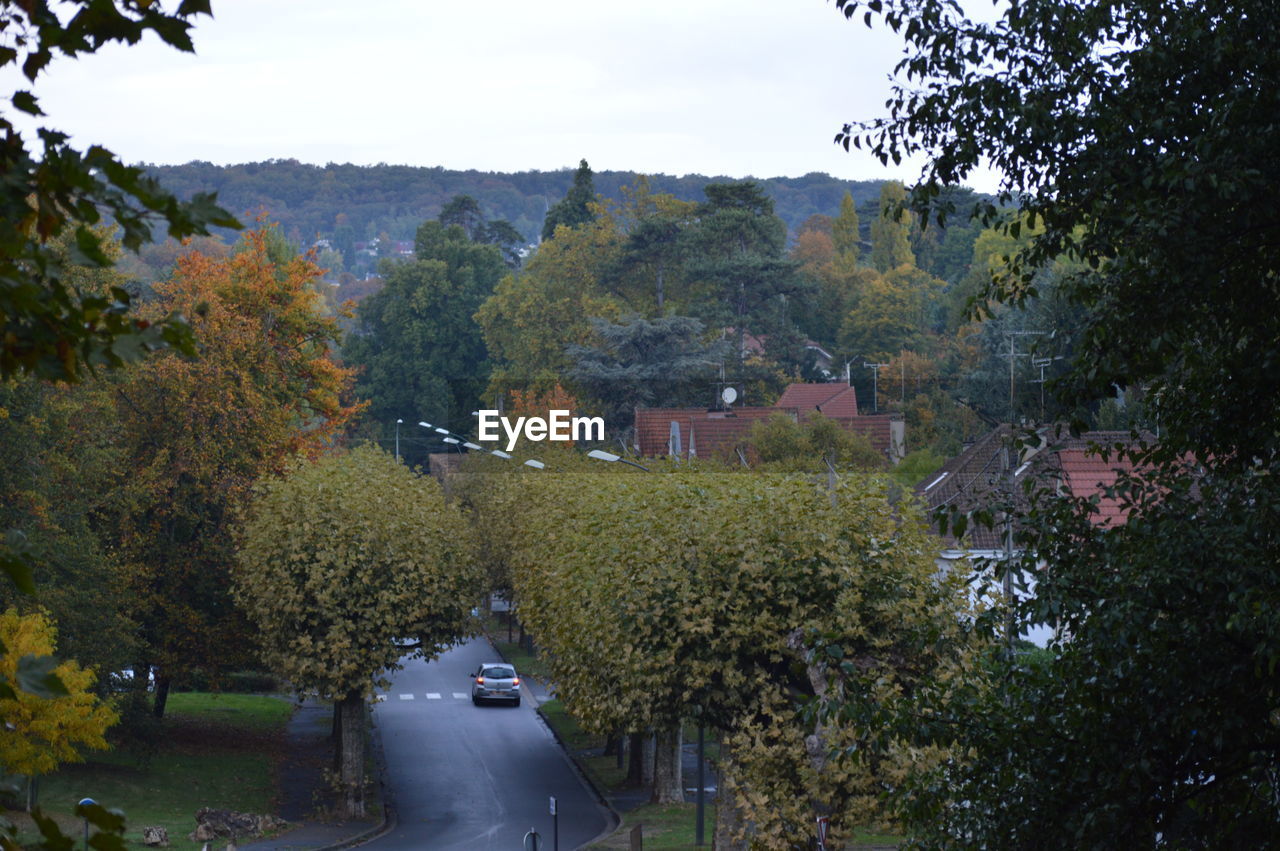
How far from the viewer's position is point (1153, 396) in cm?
1044

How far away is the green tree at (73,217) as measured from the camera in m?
3.71

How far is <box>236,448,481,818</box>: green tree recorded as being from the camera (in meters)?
31.5

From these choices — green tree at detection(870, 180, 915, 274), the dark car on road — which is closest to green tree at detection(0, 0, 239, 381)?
the dark car on road

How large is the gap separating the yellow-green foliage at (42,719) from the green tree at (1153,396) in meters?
15.5

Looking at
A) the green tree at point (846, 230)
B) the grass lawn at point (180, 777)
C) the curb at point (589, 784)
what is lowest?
the curb at point (589, 784)

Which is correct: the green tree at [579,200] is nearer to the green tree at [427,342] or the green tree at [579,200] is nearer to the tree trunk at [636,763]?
the green tree at [427,342]

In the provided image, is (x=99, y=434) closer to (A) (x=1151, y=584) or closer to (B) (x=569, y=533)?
(B) (x=569, y=533)

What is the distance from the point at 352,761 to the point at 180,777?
4789 millimetres

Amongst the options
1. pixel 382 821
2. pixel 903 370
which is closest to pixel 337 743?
pixel 382 821

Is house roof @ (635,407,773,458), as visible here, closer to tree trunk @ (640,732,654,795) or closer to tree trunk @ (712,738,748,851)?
tree trunk @ (640,732,654,795)

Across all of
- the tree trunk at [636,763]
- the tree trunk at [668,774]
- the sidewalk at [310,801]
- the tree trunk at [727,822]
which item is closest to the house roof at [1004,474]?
the tree trunk at [727,822]

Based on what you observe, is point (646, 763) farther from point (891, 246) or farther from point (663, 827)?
point (891, 246)

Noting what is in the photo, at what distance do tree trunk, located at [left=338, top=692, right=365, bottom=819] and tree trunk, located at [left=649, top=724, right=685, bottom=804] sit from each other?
6441 mm

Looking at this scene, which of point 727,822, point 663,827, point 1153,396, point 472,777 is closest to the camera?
point 1153,396
